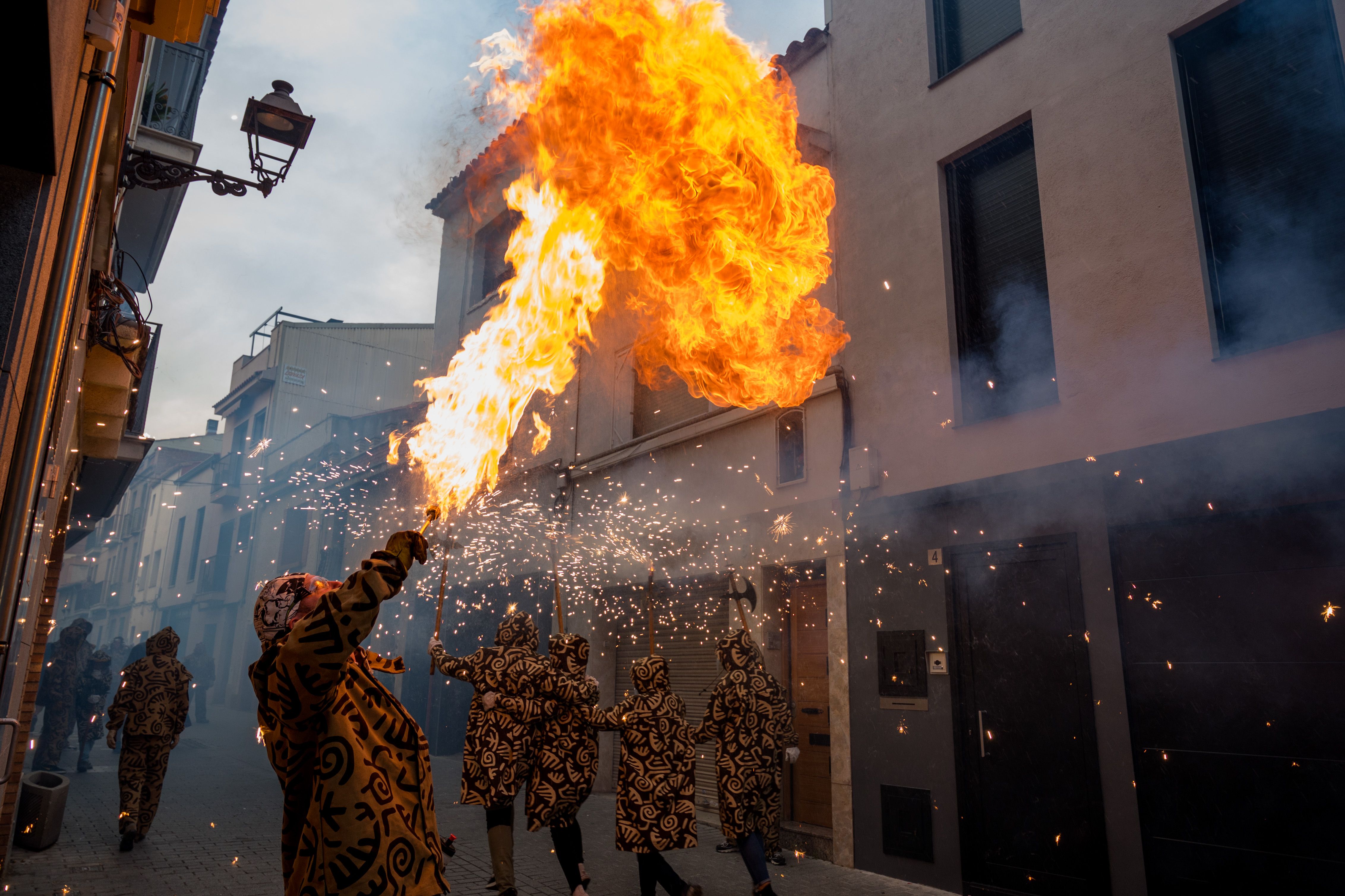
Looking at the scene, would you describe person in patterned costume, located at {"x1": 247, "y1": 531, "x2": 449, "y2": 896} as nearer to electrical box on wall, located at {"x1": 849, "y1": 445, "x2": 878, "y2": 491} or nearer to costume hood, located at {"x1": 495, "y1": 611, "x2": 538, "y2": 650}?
costume hood, located at {"x1": 495, "y1": 611, "x2": 538, "y2": 650}

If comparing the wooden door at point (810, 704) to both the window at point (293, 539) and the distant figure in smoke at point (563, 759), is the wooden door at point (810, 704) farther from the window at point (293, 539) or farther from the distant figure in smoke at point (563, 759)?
the window at point (293, 539)

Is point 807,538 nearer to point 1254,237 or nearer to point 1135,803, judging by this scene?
point 1135,803

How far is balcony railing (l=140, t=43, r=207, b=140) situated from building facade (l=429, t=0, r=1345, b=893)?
785cm

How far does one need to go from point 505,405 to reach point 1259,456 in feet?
17.6

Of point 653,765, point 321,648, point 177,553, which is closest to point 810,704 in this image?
point 653,765

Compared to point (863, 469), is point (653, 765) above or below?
below

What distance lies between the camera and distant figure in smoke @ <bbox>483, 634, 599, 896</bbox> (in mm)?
6438

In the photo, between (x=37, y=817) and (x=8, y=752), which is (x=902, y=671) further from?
(x=37, y=817)

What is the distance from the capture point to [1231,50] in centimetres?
684

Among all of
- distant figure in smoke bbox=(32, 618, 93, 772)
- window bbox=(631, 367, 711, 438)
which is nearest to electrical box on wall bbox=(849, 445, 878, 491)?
window bbox=(631, 367, 711, 438)

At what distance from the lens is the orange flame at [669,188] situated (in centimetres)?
815

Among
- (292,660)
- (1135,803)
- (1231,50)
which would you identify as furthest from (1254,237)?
(292,660)

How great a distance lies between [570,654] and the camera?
273 inches

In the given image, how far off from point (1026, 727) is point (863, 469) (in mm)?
2887
